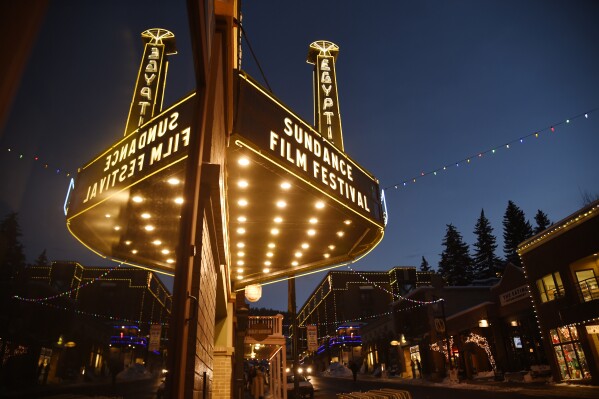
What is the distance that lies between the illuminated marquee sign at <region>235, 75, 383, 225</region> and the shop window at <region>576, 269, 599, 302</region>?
64.0ft

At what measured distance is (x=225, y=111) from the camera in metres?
6.06

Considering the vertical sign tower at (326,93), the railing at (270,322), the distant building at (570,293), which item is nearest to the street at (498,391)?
the distant building at (570,293)

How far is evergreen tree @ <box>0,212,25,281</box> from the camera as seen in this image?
1022 millimetres

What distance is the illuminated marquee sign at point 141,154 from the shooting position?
16.1 ft

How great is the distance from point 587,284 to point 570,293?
1.05 m

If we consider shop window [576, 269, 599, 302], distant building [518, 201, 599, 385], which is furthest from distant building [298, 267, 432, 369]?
shop window [576, 269, 599, 302]

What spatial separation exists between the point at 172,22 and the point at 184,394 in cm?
271

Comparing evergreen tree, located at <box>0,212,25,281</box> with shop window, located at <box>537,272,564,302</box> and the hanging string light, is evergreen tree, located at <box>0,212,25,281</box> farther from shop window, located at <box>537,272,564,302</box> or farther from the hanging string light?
the hanging string light

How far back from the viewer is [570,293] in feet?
74.2

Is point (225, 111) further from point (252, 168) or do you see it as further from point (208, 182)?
point (208, 182)

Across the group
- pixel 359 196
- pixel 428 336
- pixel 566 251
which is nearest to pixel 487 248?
pixel 428 336

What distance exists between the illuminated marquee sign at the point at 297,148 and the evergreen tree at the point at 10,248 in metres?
5.13

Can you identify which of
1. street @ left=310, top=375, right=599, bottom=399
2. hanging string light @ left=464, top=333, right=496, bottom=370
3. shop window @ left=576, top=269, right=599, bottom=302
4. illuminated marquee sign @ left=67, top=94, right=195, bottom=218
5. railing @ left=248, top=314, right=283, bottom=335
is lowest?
street @ left=310, top=375, right=599, bottom=399

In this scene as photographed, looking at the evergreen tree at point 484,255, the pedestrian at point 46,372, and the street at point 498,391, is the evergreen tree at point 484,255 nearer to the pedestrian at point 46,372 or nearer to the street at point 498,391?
the street at point 498,391
